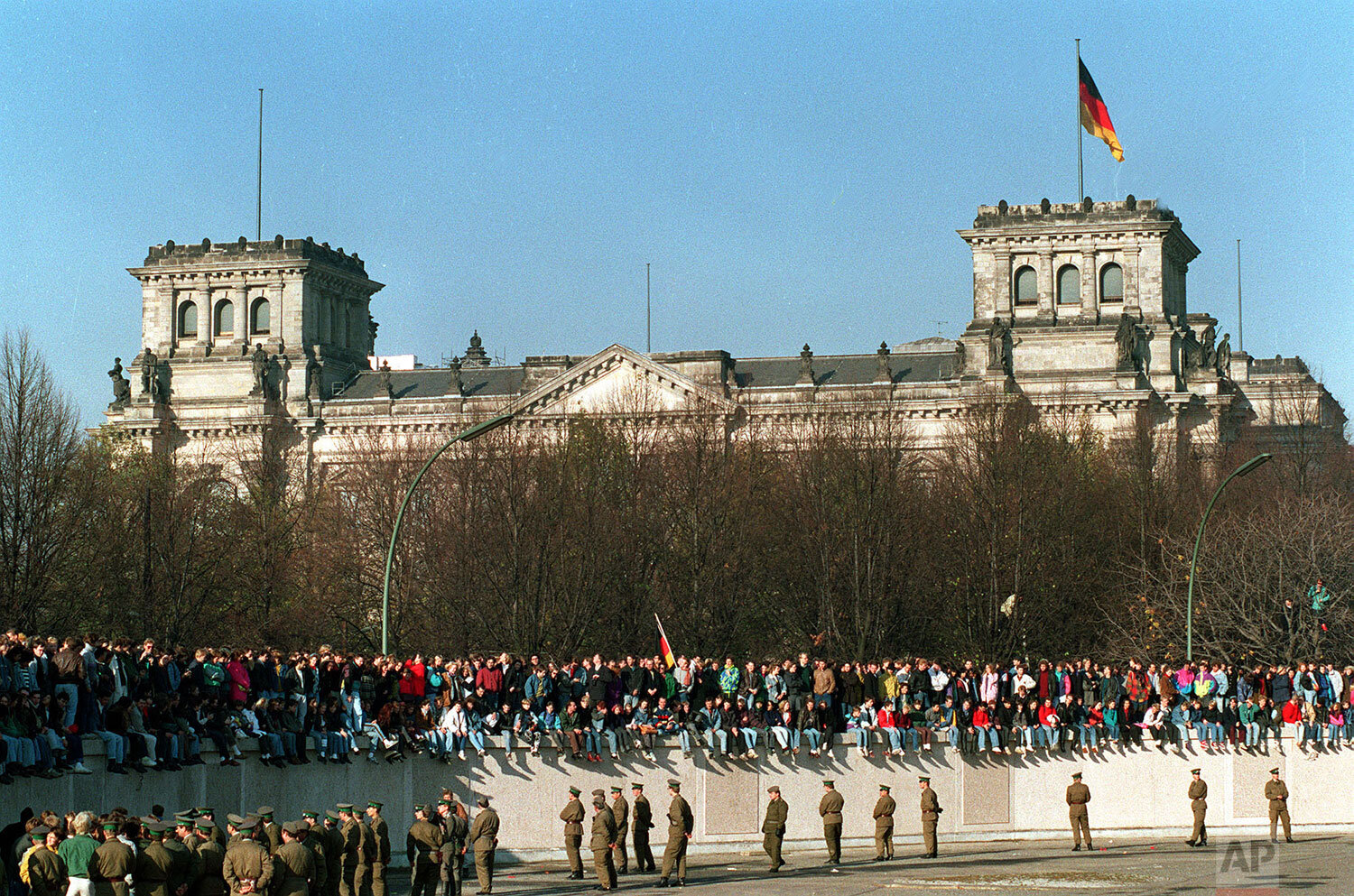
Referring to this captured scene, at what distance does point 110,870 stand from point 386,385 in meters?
85.8

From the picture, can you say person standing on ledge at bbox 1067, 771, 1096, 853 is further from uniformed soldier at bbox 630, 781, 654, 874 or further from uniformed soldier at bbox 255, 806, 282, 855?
uniformed soldier at bbox 255, 806, 282, 855

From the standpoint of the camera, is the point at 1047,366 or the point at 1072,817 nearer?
the point at 1072,817

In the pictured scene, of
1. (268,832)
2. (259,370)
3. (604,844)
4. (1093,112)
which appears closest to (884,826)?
(604,844)

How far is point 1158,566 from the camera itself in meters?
71.9

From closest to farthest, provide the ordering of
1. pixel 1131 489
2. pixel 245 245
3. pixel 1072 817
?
pixel 1072 817 → pixel 1131 489 → pixel 245 245

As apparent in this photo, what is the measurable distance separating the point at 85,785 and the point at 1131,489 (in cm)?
4990

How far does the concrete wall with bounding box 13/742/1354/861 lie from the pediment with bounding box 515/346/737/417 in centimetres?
5000

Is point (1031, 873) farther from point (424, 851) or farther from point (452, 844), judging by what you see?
point (424, 851)

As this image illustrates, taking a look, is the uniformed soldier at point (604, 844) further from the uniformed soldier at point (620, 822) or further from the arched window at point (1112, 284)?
the arched window at point (1112, 284)

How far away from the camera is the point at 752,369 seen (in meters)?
108

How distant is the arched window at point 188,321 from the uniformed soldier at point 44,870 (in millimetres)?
90590

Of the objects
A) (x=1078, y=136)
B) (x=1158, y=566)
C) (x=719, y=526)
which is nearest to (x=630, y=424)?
(x=719, y=526)

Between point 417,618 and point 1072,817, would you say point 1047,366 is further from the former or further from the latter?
point 1072,817

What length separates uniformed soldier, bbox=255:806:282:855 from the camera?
28120 millimetres
